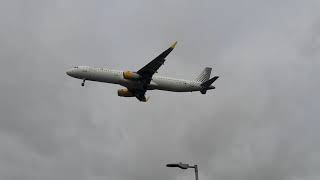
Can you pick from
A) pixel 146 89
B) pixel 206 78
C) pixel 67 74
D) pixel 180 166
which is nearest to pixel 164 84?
pixel 146 89

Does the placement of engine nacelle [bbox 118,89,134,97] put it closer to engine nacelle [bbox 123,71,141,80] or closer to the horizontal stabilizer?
engine nacelle [bbox 123,71,141,80]

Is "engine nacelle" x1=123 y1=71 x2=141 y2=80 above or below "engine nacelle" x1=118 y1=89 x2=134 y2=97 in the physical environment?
above

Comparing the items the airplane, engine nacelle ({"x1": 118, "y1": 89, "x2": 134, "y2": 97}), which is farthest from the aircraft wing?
Answer: engine nacelle ({"x1": 118, "y1": 89, "x2": 134, "y2": 97})

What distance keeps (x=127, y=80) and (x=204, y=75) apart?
19.7 meters

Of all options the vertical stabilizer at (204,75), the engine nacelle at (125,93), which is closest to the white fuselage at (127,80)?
the vertical stabilizer at (204,75)

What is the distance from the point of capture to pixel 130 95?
413ft

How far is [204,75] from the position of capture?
12531 centimetres

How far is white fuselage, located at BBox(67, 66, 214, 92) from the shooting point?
11144 cm

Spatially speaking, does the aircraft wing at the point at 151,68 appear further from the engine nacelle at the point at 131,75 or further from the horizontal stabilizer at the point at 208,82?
the horizontal stabilizer at the point at 208,82

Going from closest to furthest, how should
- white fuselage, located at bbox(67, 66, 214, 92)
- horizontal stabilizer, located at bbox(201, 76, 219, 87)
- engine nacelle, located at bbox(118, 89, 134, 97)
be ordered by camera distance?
white fuselage, located at bbox(67, 66, 214, 92)
horizontal stabilizer, located at bbox(201, 76, 219, 87)
engine nacelle, located at bbox(118, 89, 134, 97)

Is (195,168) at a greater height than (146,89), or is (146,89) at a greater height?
(146,89)

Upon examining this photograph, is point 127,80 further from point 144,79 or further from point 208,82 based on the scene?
point 208,82

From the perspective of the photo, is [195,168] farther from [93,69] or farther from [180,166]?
[93,69]

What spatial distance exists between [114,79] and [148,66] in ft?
23.6
